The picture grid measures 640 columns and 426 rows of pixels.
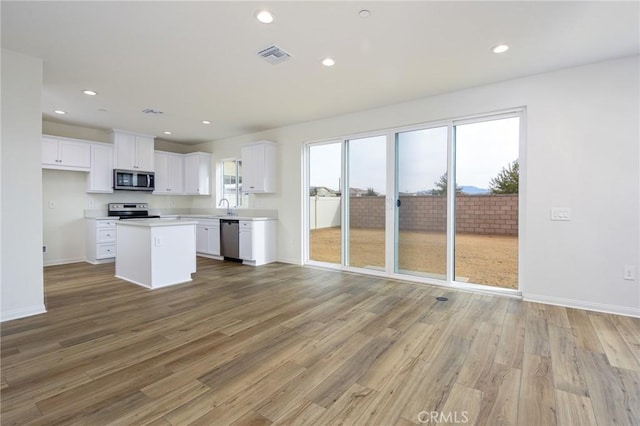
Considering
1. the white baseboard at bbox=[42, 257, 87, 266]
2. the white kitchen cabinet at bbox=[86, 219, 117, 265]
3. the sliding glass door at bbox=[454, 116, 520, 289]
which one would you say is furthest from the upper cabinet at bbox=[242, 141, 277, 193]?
the white baseboard at bbox=[42, 257, 87, 266]

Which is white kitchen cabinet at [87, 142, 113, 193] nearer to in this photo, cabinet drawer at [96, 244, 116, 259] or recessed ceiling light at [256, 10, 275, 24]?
cabinet drawer at [96, 244, 116, 259]

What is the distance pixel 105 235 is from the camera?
5.77 m

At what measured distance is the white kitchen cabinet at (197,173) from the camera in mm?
7027

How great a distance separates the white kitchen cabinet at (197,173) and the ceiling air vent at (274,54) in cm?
456

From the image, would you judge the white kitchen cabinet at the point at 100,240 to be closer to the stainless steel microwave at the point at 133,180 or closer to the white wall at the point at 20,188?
the stainless steel microwave at the point at 133,180

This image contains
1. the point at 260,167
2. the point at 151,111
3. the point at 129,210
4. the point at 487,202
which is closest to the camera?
the point at 487,202

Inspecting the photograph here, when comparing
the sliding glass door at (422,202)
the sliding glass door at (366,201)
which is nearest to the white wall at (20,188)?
the sliding glass door at (366,201)

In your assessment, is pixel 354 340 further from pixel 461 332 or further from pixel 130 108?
pixel 130 108

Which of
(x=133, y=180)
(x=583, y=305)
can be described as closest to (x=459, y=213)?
(x=583, y=305)

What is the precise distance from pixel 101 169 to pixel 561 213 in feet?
24.9

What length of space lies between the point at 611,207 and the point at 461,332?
85.0 inches

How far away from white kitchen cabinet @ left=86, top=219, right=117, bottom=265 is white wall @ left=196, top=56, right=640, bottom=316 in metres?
6.66

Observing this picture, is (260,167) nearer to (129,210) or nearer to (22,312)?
(129,210)

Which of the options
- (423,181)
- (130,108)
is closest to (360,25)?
(423,181)
